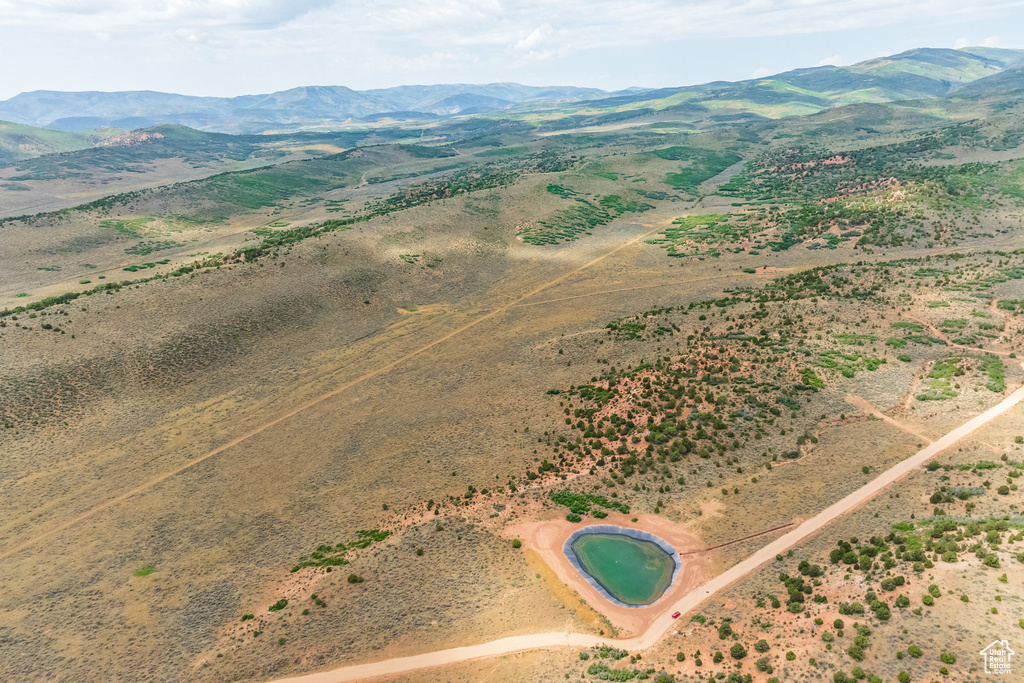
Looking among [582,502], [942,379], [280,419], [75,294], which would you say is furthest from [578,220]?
[75,294]

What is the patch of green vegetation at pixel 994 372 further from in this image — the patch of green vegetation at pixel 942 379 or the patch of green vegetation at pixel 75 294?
the patch of green vegetation at pixel 75 294

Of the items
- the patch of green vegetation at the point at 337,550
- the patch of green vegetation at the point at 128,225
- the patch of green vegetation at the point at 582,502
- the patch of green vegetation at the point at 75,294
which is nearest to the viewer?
the patch of green vegetation at the point at 337,550

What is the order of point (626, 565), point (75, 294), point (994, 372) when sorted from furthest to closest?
1. point (75, 294)
2. point (994, 372)
3. point (626, 565)

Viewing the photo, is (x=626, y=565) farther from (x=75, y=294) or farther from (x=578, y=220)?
(x=578, y=220)

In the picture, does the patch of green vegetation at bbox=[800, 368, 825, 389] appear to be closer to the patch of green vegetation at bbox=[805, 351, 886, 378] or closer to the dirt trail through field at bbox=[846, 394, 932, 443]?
the patch of green vegetation at bbox=[805, 351, 886, 378]

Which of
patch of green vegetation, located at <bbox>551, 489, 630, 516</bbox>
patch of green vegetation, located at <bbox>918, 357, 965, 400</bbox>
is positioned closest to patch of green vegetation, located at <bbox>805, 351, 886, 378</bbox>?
patch of green vegetation, located at <bbox>918, 357, 965, 400</bbox>

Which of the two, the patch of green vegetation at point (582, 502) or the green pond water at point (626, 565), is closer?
the green pond water at point (626, 565)

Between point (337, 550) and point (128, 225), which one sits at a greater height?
point (128, 225)

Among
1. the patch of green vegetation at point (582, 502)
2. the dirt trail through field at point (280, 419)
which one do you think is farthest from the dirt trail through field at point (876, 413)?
the dirt trail through field at point (280, 419)

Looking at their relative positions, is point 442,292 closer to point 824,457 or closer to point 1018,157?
point 824,457
